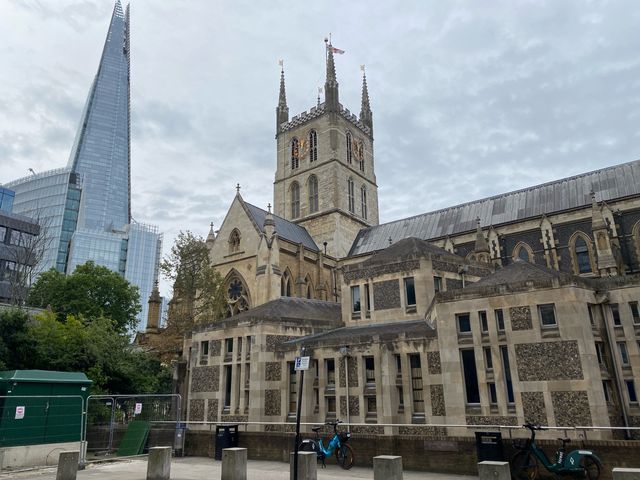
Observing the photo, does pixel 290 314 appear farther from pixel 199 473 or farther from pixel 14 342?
pixel 14 342

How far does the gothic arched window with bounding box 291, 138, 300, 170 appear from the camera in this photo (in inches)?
2228

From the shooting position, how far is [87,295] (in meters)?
50.3

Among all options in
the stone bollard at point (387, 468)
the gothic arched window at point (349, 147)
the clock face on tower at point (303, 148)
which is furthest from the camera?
the gothic arched window at point (349, 147)

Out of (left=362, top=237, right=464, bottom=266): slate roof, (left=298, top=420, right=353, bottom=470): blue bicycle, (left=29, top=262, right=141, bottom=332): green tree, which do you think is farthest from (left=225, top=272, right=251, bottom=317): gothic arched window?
(left=298, top=420, right=353, bottom=470): blue bicycle

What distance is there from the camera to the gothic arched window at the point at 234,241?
41.9 meters

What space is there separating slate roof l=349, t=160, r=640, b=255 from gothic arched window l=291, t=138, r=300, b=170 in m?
13.4

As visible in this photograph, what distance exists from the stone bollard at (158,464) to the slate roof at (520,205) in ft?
111

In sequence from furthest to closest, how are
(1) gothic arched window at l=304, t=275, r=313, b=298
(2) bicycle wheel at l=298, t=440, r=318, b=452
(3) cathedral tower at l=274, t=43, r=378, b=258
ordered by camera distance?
1. (3) cathedral tower at l=274, t=43, r=378, b=258
2. (1) gothic arched window at l=304, t=275, r=313, b=298
3. (2) bicycle wheel at l=298, t=440, r=318, b=452

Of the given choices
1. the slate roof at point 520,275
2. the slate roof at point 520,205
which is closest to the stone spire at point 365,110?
the slate roof at point 520,205

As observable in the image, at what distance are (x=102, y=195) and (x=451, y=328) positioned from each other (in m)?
144

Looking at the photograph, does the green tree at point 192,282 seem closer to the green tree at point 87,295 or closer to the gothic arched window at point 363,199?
the green tree at point 87,295

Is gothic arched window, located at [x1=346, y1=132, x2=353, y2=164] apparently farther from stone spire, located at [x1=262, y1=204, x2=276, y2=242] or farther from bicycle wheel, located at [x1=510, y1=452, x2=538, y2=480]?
bicycle wheel, located at [x1=510, y1=452, x2=538, y2=480]

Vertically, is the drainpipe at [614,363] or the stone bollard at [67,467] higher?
the drainpipe at [614,363]

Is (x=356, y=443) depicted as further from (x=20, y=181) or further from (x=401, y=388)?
(x=20, y=181)
